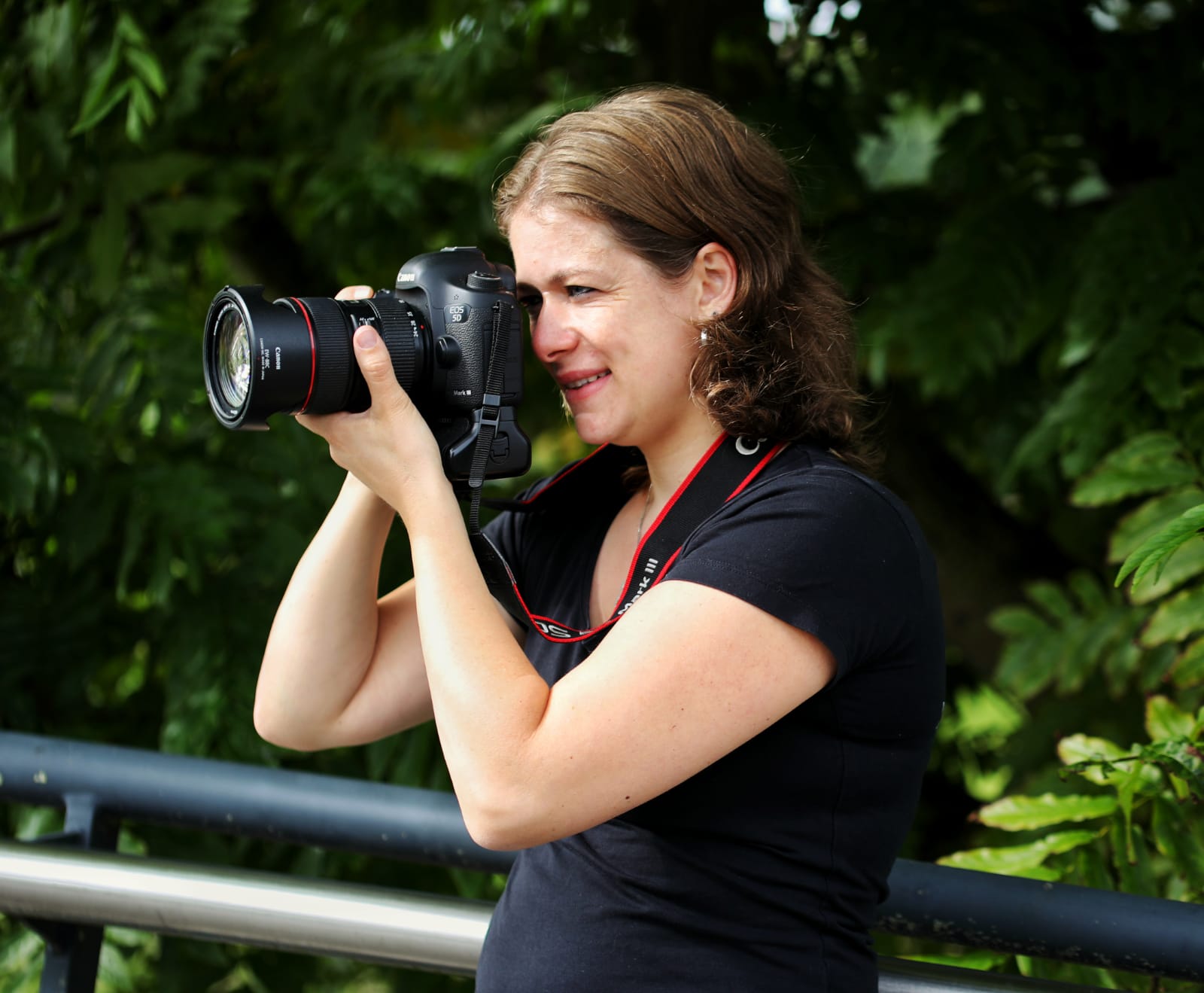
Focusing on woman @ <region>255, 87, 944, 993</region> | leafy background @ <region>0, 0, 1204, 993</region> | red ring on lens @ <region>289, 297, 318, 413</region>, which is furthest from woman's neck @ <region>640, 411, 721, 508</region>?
leafy background @ <region>0, 0, 1204, 993</region>

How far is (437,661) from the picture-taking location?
1142mm

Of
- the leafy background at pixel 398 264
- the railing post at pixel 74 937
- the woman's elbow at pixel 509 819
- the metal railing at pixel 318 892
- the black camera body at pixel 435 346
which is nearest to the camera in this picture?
the woman's elbow at pixel 509 819

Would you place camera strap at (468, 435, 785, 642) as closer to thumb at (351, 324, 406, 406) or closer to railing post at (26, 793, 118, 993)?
thumb at (351, 324, 406, 406)

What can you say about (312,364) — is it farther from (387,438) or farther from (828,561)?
(828,561)

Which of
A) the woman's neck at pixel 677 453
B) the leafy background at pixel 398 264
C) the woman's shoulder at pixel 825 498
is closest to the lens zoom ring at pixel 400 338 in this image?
the woman's neck at pixel 677 453

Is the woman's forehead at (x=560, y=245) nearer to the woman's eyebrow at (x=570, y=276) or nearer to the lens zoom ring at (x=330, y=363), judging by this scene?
the woman's eyebrow at (x=570, y=276)

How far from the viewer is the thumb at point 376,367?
1262 mm

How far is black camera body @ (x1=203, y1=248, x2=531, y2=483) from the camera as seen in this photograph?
1.32 meters

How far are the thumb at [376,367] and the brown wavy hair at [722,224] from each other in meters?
0.24

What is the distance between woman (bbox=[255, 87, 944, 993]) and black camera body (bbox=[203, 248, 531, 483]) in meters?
0.05

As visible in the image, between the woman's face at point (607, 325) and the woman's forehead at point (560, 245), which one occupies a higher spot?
the woman's forehead at point (560, 245)

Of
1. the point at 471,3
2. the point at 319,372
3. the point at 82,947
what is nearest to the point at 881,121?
the point at 471,3

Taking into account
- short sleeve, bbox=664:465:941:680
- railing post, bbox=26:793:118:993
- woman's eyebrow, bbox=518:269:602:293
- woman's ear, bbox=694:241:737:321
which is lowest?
railing post, bbox=26:793:118:993

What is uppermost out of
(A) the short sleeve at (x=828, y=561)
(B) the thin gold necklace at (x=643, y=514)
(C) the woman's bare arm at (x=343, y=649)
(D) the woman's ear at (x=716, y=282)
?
(D) the woman's ear at (x=716, y=282)
